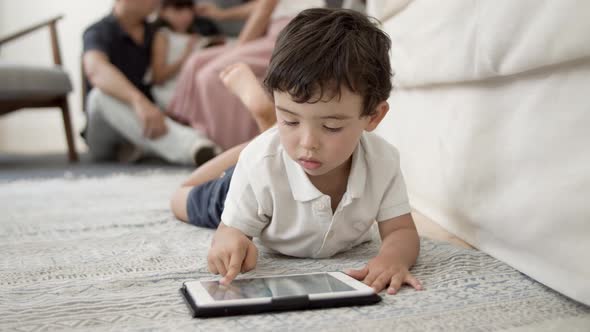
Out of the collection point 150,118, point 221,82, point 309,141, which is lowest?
point 150,118

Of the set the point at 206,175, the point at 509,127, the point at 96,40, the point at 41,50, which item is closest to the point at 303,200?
the point at 509,127

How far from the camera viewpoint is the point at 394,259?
28.5 inches

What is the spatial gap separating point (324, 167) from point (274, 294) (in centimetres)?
18

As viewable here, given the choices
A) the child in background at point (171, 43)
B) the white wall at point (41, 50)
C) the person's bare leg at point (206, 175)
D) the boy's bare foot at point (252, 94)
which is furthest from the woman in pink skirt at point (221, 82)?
the white wall at point (41, 50)

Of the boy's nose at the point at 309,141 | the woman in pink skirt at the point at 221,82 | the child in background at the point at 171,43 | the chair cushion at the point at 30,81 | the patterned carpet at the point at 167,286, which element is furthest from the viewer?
the child in background at the point at 171,43

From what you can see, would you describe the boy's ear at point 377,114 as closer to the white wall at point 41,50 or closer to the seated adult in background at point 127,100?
the seated adult in background at point 127,100

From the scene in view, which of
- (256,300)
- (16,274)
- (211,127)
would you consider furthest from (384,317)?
(211,127)

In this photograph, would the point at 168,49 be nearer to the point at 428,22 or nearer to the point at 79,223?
the point at 79,223

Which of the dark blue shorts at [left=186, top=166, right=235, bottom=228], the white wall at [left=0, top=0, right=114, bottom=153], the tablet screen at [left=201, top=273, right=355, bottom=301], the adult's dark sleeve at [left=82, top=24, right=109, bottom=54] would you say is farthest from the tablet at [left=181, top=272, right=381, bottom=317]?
the white wall at [left=0, top=0, right=114, bottom=153]

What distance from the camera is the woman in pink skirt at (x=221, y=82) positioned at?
→ 1.90 meters

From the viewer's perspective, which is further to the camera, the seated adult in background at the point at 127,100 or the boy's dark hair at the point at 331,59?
the seated adult in background at the point at 127,100

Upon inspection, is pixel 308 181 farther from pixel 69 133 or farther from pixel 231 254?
pixel 69 133

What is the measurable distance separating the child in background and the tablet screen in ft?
5.35

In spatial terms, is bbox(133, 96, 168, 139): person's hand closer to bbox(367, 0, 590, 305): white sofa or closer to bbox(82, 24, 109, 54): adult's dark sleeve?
bbox(82, 24, 109, 54): adult's dark sleeve
